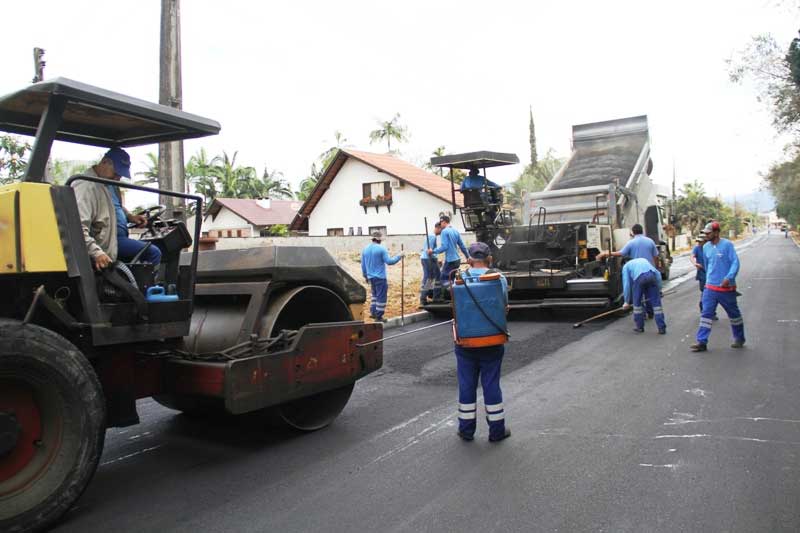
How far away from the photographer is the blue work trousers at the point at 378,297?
11444mm

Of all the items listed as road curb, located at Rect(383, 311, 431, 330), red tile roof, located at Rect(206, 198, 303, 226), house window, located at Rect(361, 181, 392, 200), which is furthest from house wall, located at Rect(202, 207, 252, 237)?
road curb, located at Rect(383, 311, 431, 330)

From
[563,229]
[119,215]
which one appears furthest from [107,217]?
[563,229]

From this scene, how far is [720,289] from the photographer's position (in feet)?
27.4

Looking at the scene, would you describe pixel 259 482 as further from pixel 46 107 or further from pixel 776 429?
pixel 776 429

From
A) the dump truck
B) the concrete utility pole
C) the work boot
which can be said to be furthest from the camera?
the dump truck

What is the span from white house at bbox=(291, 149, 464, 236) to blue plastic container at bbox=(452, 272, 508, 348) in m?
29.4

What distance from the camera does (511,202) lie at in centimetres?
1470

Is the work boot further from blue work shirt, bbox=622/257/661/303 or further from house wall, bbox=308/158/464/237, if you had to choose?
house wall, bbox=308/158/464/237

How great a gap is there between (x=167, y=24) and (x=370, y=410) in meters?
6.47

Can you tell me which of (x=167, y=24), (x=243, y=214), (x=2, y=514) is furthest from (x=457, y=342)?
(x=243, y=214)

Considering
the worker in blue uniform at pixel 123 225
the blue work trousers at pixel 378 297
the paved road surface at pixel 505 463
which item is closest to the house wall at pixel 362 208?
the blue work trousers at pixel 378 297

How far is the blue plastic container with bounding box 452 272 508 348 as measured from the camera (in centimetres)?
506

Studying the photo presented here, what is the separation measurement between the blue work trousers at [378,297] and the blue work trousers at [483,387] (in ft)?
20.5

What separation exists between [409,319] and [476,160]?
123 inches
